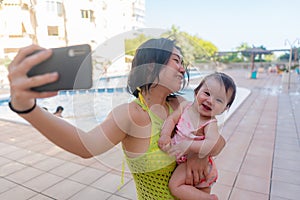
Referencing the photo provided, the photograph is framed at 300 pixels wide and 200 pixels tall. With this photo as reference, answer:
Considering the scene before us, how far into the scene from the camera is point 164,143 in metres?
0.85

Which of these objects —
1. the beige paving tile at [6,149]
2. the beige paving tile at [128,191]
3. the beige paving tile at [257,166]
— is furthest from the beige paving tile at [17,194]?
the beige paving tile at [257,166]

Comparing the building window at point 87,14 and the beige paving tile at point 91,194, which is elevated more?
the building window at point 87,14

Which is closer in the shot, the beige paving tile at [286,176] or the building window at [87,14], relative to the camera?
the building window at [87,14]

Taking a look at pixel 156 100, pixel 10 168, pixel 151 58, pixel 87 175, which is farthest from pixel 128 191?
pixel 151 58

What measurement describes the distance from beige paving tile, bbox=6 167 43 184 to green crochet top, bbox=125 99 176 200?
1.91 m

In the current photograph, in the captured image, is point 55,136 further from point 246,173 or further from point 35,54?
point 246,173

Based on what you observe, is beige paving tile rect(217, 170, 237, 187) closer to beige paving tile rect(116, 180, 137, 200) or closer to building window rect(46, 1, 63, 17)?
beige paving tile rect(116, 180, 137, 200)

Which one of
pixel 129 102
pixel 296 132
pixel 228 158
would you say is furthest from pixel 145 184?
pixel 296 132

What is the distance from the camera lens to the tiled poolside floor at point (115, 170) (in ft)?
6.76

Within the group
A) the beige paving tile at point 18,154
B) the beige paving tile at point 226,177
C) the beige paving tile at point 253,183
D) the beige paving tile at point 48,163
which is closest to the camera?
the beige paving tile at point 253,183

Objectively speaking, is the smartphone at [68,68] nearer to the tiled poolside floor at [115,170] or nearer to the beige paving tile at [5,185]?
the tiled poolside floor at [115,170]

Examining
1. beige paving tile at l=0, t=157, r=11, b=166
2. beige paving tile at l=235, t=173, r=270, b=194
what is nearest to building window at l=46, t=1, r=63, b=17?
beige paving tile at l=0, t=157, r=11, b=166

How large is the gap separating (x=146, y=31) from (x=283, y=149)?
3195 millimetres

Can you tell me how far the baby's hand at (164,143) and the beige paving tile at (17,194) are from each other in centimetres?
185
